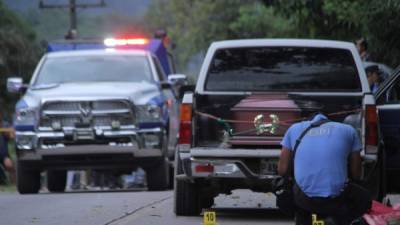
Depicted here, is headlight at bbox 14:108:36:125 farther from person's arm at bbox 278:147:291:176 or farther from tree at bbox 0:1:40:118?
tree at bbox 0:1:40:118

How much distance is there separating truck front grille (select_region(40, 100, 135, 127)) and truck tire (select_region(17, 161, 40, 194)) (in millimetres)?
894

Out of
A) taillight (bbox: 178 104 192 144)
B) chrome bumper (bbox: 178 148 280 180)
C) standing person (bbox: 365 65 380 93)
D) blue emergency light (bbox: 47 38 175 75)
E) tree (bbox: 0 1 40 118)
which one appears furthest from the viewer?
tree (bbox: 0 1 40 118)

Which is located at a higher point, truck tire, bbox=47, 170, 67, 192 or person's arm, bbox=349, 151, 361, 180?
person's arm, bbox=349, 151, 361, 180

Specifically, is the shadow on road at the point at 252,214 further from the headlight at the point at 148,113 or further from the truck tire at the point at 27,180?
the truck tire at the point at 27,180

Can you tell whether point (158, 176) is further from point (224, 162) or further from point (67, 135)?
point (224, 162)

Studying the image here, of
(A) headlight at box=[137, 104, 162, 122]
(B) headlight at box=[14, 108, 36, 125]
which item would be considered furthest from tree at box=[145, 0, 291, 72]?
(B) headlight at box=[14, 108, 36, 125]

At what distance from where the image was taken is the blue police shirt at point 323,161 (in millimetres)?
8039

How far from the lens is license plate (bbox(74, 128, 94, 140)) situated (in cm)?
1584

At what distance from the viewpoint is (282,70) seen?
1155cm

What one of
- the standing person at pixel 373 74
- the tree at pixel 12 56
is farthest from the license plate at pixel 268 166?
the tree at pixel 12 56

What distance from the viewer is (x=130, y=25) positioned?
76812 millimetres

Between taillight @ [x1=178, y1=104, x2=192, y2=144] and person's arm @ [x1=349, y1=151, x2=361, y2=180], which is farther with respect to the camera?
taillight @ [x1=178, y1=104, x2=192, y2=144]

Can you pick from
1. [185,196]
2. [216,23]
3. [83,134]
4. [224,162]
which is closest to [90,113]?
[83,134]

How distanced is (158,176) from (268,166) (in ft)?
19.5
